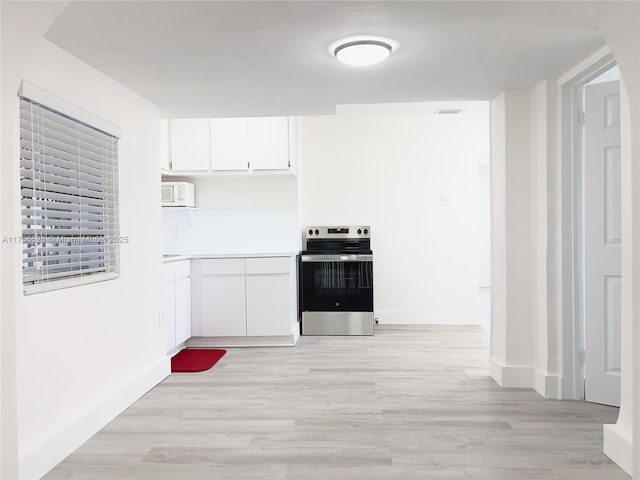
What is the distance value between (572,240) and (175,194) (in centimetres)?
357

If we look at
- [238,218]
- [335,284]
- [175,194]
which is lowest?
[335,284]

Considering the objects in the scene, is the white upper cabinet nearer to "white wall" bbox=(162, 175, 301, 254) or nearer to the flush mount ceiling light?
"white wall" bbox=(162, 175, 301, 254)

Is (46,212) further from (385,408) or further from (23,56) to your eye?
(385,408)

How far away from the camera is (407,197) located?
18.9 feet

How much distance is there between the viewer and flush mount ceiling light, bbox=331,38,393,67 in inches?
93.0

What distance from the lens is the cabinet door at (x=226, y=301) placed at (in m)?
4.67

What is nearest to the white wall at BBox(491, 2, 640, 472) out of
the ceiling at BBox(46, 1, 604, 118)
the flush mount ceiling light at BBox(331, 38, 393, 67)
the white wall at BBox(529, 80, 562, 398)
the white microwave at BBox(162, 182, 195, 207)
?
the white wall at BBox(529, 80, 562, 398)

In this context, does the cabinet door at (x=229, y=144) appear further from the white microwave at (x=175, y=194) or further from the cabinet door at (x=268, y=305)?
the cabinet door at (x=268, y=305)

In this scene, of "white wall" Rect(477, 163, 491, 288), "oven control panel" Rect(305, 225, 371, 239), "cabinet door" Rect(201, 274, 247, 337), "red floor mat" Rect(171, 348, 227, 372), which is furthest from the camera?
"white wall" Rect(477, 163, 491, 288)

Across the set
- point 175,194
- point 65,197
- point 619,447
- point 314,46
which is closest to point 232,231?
point 175,194

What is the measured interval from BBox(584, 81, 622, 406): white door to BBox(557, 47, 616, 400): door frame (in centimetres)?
5

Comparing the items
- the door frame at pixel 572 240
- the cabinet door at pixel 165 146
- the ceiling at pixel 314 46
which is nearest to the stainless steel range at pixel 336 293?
the cabinet door at pixel 165 146

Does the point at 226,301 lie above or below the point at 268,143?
below

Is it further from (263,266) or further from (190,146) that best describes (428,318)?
(190,146)
